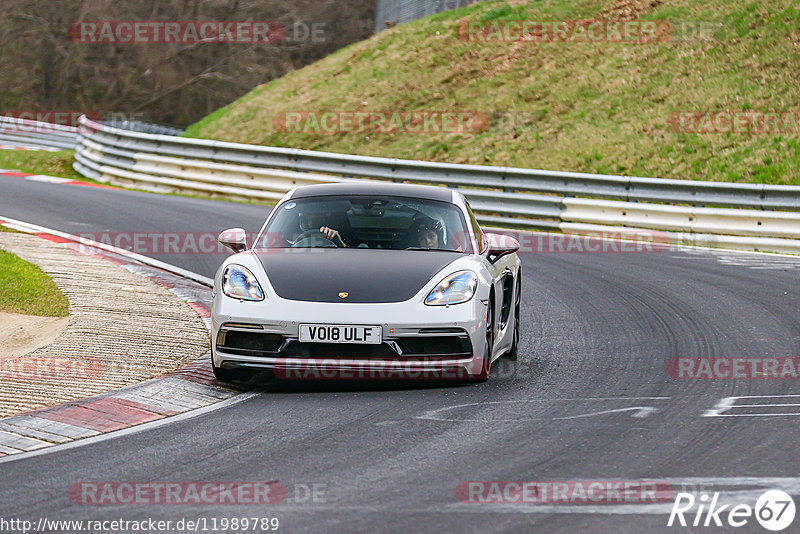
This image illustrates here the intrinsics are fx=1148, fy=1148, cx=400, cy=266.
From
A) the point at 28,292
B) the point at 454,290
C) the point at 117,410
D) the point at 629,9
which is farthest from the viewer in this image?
the point at 629,9

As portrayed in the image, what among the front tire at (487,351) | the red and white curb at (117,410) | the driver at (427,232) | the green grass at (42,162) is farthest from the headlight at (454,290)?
the green grass at (42,162)

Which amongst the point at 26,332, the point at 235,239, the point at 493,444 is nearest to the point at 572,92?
the point at 26,332

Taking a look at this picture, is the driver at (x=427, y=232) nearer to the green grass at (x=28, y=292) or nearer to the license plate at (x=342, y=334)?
the license plate at (x=342, y=334)

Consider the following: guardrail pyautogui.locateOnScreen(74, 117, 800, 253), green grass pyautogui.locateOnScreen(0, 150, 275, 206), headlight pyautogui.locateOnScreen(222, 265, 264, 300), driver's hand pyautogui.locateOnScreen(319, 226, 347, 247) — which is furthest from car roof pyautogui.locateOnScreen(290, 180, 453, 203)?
green grass pyautogui.locateOnScreen(0, 150, 275, 206)

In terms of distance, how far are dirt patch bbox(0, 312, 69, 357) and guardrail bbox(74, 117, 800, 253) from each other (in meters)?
10.6

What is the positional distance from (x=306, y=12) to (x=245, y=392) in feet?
135

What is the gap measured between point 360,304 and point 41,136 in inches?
1137

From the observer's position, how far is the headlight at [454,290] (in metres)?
7.45

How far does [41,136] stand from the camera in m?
33.9

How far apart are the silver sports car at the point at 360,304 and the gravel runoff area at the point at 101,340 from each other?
0.88 m

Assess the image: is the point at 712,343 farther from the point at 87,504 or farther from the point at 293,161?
the point at 293,161

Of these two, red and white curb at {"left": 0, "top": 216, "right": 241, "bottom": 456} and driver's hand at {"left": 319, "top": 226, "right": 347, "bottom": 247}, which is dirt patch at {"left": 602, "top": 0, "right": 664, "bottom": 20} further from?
red and white curb at {"left": 0, "top": 216, "right": 241, "bottom": 456}

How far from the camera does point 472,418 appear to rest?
6629 millimetres

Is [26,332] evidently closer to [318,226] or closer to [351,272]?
[318,226]
